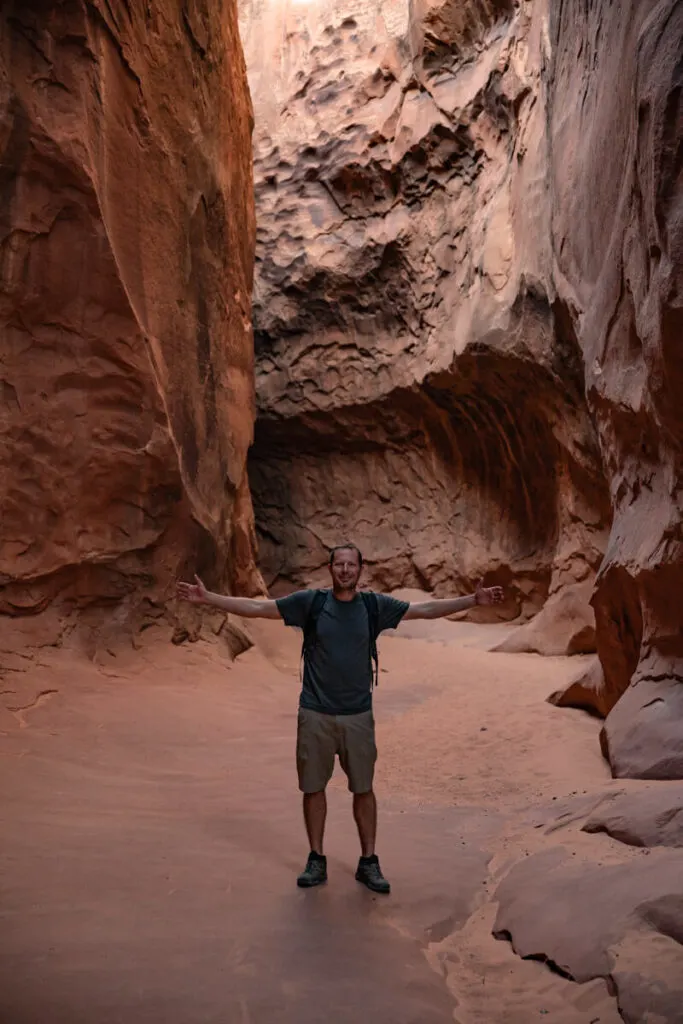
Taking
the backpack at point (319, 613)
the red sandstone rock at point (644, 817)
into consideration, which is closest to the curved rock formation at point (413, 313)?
the red sandstone rock at point (644, 817)

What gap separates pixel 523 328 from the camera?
12.4m

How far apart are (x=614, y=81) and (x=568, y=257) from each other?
2.33 meters

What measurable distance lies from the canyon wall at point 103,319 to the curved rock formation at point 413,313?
203 inches

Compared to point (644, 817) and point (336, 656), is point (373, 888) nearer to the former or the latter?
point (336, 656)

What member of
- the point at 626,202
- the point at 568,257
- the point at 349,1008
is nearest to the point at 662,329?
the point at 626,202

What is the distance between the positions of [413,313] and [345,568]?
14.0 metres

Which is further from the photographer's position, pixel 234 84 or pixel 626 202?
pixel 234 84

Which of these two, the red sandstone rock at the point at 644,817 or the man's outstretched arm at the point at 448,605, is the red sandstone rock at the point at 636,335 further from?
the man's outstretched arm at the point at 448,605

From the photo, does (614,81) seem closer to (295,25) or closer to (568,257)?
(568,257)

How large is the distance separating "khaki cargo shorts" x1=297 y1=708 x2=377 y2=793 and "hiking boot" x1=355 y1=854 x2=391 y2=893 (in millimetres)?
284

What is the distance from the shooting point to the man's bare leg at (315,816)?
11.3 feet

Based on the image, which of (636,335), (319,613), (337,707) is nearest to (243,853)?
(337,707)

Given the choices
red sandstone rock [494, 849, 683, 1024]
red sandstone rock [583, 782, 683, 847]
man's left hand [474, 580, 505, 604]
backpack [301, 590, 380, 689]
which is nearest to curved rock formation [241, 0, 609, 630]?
red sandstone rock [583, 782, 683, 847]

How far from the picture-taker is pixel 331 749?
3.42 metres
